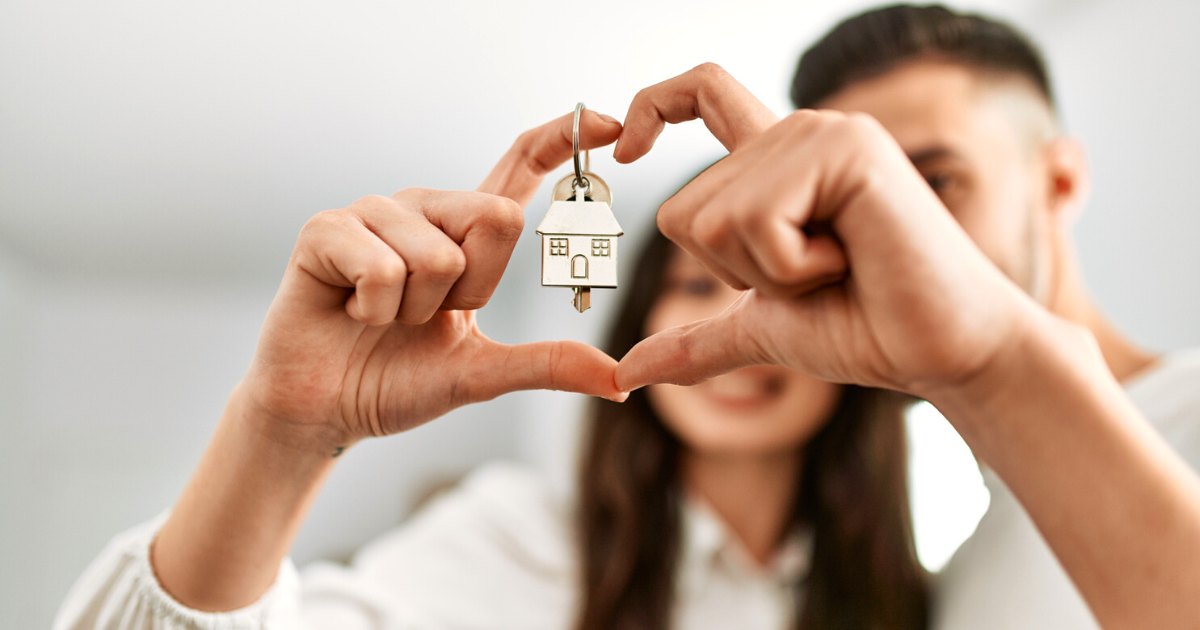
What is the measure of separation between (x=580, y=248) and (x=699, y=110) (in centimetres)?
21

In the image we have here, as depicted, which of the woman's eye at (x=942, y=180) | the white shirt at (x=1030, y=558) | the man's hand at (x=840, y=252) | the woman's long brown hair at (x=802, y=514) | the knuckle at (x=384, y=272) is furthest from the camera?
the woman's long brown hair at (x=802, y=514)

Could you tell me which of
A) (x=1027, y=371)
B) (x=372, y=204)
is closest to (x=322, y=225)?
(x=372, y=204)

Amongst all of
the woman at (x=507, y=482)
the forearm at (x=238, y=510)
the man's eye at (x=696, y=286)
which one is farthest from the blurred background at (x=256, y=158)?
the forearm at (x=238, y=510)

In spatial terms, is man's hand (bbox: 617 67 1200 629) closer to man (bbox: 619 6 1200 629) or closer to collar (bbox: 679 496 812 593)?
man (bbox: 619 6 1200 629)

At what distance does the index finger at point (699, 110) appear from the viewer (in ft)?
2.15

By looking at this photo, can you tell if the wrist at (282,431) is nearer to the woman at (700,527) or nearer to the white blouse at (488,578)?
the white blouse at (488,578)

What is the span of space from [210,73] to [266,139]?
0.43 meters

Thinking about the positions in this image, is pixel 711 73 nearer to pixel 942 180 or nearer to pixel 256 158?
pixel 942 180

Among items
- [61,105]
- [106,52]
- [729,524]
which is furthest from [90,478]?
[729,524]

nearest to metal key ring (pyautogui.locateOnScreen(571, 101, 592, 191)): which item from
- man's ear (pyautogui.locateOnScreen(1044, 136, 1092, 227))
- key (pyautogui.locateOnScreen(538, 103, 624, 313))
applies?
key (pyautogui.locateOnScreen(538, 103, 624, 313))

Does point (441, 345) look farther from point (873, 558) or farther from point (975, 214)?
point (873, 558)

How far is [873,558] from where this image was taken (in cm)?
177

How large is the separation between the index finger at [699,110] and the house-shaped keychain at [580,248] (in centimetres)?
8

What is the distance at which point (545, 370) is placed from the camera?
2.53ft
